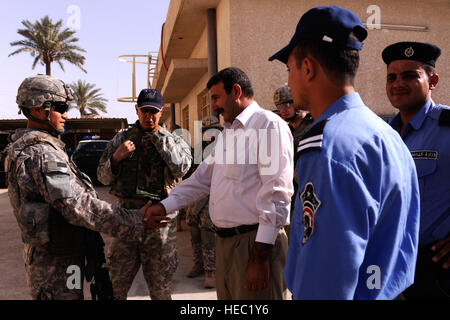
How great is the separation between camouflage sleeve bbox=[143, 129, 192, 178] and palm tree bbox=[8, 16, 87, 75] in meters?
24.9

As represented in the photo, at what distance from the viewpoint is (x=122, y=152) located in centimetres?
311


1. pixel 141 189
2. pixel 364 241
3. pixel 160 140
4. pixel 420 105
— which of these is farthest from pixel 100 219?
pixel 420 105

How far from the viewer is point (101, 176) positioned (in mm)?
3213

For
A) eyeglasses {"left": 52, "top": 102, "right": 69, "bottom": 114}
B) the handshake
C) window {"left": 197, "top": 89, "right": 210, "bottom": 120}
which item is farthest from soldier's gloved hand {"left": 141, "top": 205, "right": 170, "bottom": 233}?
window {"left": 197, "top": 89, "right": 210, "bottom": 120}

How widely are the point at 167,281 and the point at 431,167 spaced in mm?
2216

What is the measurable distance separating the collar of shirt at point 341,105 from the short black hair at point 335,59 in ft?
0.19

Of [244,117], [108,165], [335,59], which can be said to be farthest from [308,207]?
[108,165]

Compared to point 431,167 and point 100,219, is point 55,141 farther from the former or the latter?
point 431,167

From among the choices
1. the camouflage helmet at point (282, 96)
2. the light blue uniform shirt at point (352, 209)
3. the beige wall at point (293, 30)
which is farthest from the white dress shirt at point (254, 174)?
the beige wall at point (293, 30)

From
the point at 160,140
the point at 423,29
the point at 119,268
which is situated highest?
the point at 423,29

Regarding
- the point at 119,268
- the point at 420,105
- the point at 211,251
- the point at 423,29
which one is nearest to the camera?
the point at 420,105

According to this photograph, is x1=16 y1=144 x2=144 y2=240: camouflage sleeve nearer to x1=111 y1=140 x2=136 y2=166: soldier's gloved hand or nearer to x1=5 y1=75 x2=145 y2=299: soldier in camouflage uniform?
x1=5 y1=75 x2=145 y2=299: soldier in camouflage uniform

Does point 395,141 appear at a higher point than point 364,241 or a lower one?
higher

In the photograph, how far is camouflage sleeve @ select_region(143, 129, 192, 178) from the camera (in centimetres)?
320
